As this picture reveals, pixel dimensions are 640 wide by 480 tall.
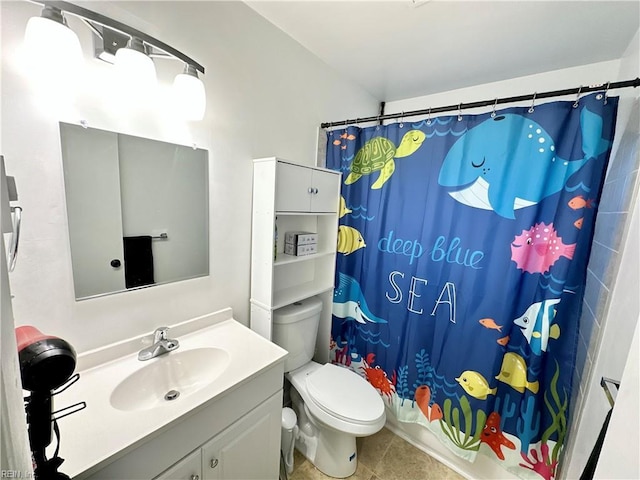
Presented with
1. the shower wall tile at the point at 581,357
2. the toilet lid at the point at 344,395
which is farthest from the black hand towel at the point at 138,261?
the shower wall tile at the point at 581,357

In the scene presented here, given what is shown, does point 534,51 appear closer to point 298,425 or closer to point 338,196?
point 338,196

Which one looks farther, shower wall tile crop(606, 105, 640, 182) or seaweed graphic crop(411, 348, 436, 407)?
seaweed graphic crop(411, 348, 436, 407)

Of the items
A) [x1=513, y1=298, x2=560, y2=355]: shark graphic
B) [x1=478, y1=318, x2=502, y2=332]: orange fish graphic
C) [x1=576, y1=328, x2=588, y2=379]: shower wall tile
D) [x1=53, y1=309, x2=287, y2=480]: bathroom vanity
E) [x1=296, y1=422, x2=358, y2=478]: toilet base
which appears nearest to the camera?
[x1=53, y1=309, x2=287, y2=480]: bathroom vanity

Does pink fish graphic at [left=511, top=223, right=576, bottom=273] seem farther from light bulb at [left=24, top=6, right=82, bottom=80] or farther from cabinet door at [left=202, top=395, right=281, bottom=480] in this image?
light bulb at [left=24, top=6, right=82, bottom=80]

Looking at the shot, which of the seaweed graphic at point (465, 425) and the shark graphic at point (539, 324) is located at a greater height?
the shark graphic at point (539, 324)

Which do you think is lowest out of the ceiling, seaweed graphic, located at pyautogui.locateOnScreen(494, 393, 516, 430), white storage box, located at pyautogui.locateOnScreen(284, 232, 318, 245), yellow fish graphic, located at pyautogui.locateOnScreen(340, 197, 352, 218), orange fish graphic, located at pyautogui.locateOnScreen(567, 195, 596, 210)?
seaweed graphic, located at pyautogui.locateOnScreen(494, 393, 516, 430)

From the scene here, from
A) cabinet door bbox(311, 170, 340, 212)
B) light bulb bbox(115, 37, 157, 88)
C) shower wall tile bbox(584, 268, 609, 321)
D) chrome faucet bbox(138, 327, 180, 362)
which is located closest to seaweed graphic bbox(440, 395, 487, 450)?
shower wall tile bbox(584, 268, 609, 321)

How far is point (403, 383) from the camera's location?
163 centimetres

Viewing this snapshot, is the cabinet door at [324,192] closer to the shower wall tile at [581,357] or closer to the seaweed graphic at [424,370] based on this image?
the seaweed graphic at [424,370]

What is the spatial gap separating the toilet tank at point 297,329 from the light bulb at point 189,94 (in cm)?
109

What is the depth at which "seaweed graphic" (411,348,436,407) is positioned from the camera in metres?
1.54

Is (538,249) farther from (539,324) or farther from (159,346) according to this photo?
(159,346)

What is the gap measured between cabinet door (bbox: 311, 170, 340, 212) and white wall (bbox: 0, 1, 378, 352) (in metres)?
0.20

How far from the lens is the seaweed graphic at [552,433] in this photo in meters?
1.22
